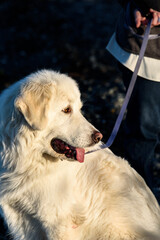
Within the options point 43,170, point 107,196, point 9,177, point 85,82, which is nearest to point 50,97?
point 43,170

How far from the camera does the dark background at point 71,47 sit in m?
6.15

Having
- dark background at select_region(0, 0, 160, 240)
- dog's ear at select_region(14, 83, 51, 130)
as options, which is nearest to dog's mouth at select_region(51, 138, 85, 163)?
dog's ear at select_region(14, 83, 51, 130)

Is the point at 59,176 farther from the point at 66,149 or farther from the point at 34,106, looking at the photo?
the point at 34,106

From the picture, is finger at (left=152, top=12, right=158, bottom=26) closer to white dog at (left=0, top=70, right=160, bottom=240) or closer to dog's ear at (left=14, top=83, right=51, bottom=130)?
white dog at (left=0, top=70, right=160, bottom=240)

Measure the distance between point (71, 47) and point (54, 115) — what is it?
5.67 m

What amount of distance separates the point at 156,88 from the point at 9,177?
1.63m

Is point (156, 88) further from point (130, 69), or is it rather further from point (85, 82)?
point (85, 82)

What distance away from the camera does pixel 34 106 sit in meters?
2.69

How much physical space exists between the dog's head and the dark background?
2087mm

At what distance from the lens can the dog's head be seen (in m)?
2.68

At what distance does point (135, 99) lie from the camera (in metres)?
3.53

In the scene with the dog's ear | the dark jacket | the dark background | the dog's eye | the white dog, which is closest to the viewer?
the dog's ear

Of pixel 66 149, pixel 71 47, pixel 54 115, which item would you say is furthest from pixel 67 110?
pixel 71 47

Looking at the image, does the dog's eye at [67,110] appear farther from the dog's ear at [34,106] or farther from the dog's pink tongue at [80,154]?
the dog's pink tongue at [80,154]
